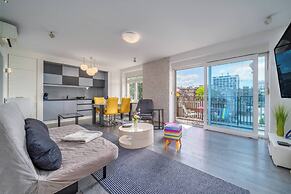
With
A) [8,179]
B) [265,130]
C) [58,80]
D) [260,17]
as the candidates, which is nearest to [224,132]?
[265,130]

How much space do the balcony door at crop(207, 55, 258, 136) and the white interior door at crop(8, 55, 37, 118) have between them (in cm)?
569

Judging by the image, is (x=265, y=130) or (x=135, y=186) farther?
(x=265, y=130)

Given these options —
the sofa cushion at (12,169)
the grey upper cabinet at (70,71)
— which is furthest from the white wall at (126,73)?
the sofa cushion at (12,169)

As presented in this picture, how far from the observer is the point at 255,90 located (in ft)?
10.2

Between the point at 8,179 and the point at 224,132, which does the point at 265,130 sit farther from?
the point at 8,179

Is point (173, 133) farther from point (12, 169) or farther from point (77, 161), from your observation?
point (12, 169)

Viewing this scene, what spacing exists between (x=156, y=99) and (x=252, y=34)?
130 inches

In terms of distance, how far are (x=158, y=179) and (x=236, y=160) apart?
4.56 feet

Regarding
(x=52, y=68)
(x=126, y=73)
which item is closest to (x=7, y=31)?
(x=52, y=68)

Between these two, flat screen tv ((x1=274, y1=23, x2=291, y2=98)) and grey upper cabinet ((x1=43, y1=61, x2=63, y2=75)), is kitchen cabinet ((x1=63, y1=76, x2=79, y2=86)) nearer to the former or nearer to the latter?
grey upper cabinet ((x1=43, y1=61, x2=63, y2=75))

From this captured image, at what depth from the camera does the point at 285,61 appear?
1.93 metres

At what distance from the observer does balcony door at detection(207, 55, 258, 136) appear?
125 inches

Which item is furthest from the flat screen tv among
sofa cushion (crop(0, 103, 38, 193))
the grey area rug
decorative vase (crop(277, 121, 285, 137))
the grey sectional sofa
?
sofa cushion (crop(0, 103, 38, 193))

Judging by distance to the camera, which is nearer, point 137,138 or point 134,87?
point 137,138
